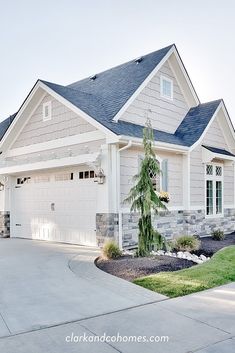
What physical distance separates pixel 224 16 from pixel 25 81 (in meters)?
10.2

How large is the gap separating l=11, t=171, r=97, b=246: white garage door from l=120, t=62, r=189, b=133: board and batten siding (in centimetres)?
285

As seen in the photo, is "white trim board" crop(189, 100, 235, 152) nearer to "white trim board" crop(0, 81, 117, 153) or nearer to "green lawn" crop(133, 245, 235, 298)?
"white trim board" crop(0, 81, 117, 153)

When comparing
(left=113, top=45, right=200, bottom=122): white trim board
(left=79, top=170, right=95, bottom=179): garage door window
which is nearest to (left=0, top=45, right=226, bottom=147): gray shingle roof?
(left=113, top=45, right=200, bottom=122): white trim board

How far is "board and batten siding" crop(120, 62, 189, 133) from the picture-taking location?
1193 centimetres

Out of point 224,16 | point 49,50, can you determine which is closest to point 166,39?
point 224,16

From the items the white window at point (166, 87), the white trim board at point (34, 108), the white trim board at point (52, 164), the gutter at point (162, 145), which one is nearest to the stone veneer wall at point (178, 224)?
the white trim board at point (52, 164)

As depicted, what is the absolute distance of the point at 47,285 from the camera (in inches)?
248

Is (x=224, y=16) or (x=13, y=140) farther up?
(x=224, y=16)

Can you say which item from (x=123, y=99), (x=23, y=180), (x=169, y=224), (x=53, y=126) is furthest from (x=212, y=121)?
(x=23, y=180)

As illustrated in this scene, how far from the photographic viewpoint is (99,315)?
4.73 m

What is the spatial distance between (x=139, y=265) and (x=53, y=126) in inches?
273

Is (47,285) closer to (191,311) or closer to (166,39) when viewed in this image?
(191,311)

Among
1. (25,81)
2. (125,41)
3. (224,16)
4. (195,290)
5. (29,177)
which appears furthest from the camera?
(25,81)

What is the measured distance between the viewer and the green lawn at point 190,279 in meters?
5.94
